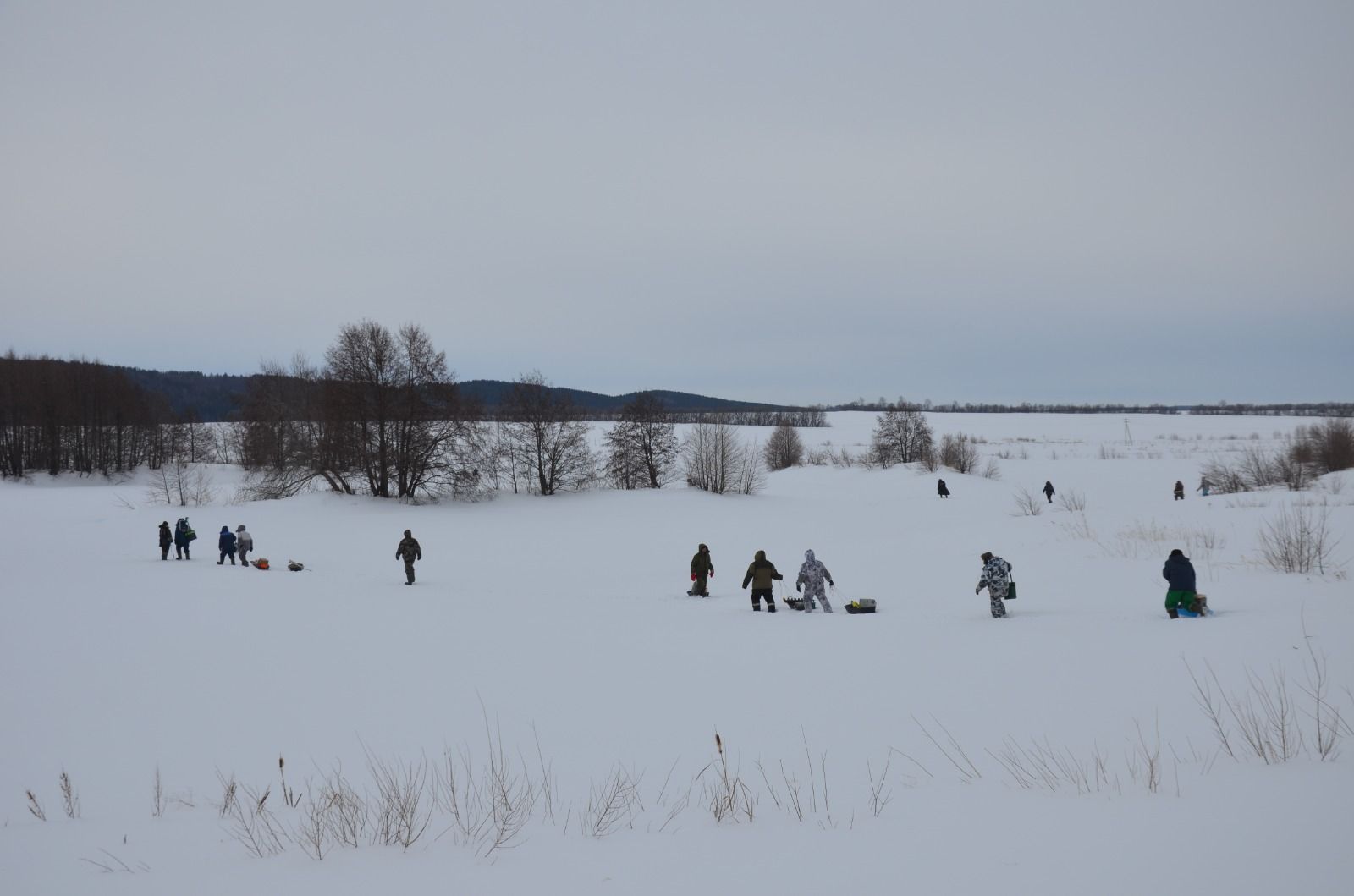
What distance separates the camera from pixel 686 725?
29.2 ft

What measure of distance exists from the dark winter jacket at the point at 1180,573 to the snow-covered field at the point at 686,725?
104 cm

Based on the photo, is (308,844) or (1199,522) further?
(1199,522)

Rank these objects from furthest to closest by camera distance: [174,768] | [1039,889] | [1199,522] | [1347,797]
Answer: [1199,522]
[174,768]
[1347,797]
[1039,889]

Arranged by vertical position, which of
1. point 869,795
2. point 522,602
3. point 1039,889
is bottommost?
point 522,602

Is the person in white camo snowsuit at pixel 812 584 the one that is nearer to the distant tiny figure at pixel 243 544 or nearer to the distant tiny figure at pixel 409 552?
the distant tiny figure at pixel 409 552

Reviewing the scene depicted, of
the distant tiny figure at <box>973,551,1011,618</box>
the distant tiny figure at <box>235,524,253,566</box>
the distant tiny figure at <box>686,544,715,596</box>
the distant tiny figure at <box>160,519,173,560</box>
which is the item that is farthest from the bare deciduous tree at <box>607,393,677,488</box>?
the distant tiny figure at <box>973,551,1011,618</box>

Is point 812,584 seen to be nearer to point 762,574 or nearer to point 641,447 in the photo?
point 762,574

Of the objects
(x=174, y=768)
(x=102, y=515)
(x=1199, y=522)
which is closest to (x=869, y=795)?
(x=174, y=768)

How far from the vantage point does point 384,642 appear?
1382 cm

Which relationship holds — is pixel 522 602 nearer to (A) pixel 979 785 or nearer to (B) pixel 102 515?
(A) pixel 979 785

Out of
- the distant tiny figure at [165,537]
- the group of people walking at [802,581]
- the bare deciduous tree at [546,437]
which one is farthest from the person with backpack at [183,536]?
the bare deciduous tree at [546,437]

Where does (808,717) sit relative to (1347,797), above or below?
below

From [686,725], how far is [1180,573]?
33.2ft

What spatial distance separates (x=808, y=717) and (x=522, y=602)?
455 inches
